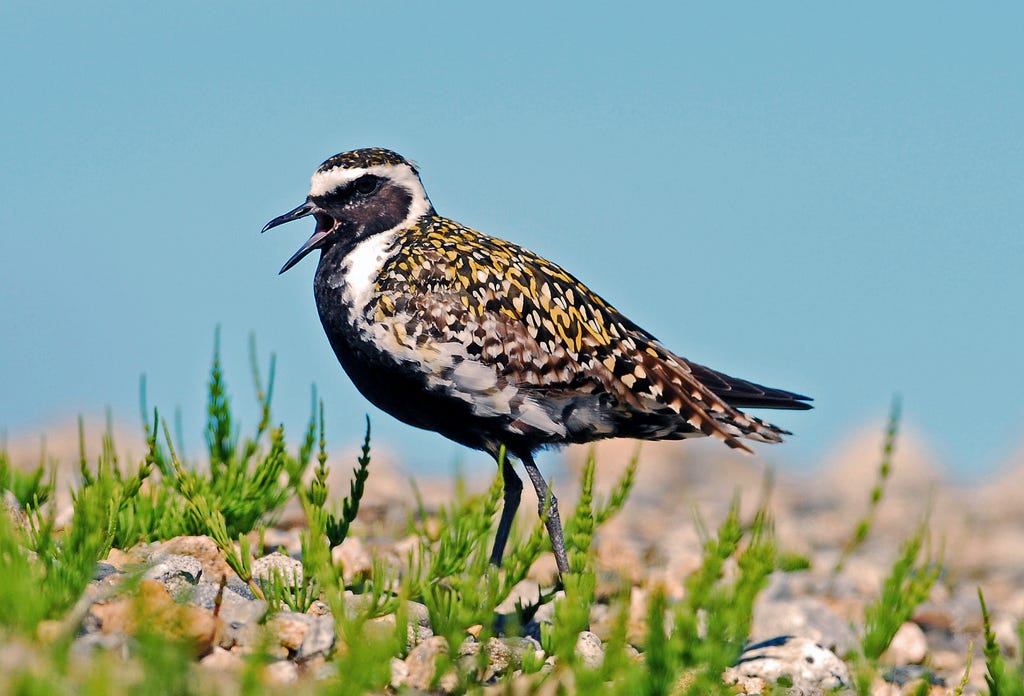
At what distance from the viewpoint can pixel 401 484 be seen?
12914 millimetres

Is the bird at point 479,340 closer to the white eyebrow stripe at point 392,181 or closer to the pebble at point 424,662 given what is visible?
the white eyebrow stripe at point 392,181

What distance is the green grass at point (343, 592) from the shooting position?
4312 mm

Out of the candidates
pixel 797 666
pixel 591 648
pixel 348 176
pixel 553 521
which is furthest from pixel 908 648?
pixel 348 176

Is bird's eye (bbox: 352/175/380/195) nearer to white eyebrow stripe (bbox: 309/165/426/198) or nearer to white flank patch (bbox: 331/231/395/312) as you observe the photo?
white eyebrow stripe (bbox: 309/165/426/198)

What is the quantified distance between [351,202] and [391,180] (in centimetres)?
29

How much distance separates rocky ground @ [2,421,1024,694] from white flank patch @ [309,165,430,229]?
1964 mm

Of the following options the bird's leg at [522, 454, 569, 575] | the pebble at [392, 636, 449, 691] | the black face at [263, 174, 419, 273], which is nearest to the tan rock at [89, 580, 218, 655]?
the pebble at [392, 636, 449, 691]

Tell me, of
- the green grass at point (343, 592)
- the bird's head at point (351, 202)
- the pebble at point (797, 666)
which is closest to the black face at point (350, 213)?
the bird's head at point (351, 202)

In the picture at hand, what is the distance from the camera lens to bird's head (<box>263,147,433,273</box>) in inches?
295

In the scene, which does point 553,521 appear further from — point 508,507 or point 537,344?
point 537,344

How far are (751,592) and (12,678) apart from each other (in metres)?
2.74

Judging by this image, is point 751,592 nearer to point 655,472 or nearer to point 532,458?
point 532,458

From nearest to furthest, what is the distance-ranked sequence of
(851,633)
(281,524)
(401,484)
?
(851,633) < (281,524) < (401,484)

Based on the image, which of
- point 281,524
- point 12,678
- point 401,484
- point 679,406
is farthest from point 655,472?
point 12,678
